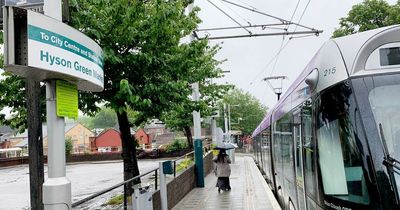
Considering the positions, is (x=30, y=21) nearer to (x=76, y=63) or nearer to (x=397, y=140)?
(x=76, y=63)

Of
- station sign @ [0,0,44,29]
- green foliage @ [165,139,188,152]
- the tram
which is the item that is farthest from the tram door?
green foliage @ [165,139,188,152]

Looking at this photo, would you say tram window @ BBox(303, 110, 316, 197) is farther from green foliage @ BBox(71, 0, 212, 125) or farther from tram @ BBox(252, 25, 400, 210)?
green foliage @ BBox(71, 0, 212, 125)

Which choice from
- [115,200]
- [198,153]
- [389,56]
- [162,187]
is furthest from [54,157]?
[198,153]

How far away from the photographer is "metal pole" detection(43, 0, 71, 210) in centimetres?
447

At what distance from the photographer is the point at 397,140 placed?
14.9 feet

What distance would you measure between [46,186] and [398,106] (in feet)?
12.1

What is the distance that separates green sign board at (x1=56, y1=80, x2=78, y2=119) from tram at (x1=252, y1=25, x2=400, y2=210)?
2.84 metres

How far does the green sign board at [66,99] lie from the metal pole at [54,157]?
5 cm

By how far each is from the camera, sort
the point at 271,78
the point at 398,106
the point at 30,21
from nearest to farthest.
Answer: the point at 30,21
the point at 398,106
the point at 271,78

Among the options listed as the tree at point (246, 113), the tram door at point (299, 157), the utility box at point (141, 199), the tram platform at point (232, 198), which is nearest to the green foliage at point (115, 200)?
the utility box at point (141, 199)

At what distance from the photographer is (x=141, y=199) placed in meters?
7.79

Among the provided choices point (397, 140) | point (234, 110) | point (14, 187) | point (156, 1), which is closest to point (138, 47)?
point (156, 1)

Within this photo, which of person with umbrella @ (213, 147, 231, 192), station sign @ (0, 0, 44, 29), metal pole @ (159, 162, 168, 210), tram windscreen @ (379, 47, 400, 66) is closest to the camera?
station sign @ (0, 0, 44, 29)

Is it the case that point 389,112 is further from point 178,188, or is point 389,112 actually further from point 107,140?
point 107,140
